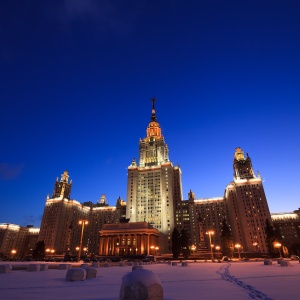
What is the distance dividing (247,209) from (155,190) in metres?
52.5

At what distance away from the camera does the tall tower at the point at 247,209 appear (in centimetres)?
10994

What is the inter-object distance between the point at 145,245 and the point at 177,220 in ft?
126

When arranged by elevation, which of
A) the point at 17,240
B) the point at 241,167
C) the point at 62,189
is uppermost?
the point at 241,167

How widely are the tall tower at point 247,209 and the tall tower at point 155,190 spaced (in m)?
33.5

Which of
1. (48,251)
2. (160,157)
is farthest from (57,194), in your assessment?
(160,157)

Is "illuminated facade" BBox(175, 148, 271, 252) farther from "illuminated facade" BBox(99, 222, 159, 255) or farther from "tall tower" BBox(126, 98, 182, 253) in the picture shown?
"illuminated facade" BBox(99, 222, 159, 255)

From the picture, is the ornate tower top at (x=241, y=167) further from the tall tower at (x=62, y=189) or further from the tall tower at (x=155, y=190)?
the tall tower at (x=62, y=189)

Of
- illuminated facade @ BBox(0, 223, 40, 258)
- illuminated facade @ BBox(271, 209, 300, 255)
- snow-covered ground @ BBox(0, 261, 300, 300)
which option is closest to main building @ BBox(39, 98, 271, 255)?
illuminated facade @ BBox(271, 209, 300, 255)

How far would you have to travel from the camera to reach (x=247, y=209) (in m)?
118

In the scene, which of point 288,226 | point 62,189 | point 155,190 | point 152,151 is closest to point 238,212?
point 288,226

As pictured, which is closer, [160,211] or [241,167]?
[160,211]

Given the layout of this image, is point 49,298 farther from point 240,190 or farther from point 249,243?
point 240,190

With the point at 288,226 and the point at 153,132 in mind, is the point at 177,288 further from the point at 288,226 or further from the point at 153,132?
the point at 153,132

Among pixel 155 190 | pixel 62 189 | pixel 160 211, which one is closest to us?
pixel 160 211
